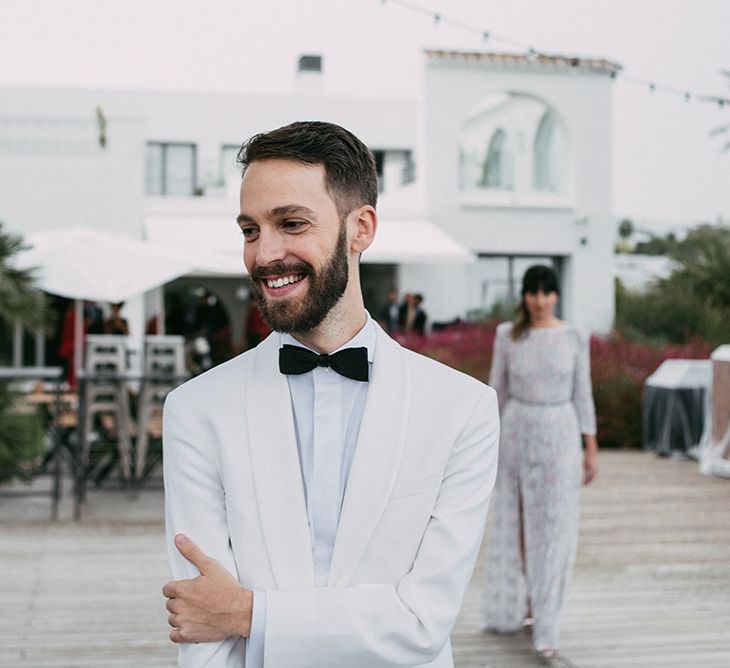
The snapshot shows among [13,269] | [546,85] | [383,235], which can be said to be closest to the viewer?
[13,269]

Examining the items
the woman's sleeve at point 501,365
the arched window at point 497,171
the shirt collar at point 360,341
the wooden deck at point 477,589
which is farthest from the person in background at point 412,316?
the shirt collar at point 360,341

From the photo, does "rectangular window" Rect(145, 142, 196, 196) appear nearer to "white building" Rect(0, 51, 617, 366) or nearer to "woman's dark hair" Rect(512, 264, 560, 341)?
"white building" Rect(0, 51, 617, 366)

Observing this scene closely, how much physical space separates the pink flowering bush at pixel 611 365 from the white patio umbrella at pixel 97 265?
16.1 feet

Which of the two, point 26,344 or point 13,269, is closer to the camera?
point 13,269

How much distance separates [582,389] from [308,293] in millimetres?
3821

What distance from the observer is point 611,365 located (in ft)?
50.1

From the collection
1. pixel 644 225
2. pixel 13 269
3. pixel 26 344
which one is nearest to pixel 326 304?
pixel 13 269

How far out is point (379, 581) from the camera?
6.37ft

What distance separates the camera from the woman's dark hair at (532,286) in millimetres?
5559

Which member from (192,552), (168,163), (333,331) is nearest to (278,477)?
(192,552)

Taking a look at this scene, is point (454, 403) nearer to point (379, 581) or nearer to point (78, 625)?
point (379, 581)

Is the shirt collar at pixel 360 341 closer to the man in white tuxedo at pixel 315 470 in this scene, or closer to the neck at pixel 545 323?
the man in white tuxedo at pixel 315 470

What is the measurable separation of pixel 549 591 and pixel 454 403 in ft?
11.7

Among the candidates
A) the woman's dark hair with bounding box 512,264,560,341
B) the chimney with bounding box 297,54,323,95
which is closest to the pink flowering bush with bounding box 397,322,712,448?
the woman's dark hair with bounding box 512,264,560,341
